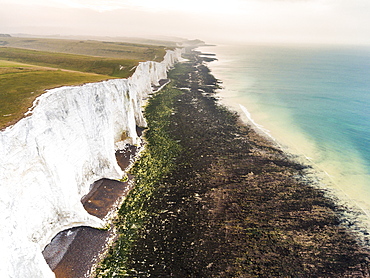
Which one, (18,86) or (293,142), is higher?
(18,86)

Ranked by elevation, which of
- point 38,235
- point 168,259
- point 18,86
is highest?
point 18,86

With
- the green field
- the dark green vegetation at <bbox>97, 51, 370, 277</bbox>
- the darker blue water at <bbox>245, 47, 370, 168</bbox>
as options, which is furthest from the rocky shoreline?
the darker blue water at <bbox>245, 47, 370, 168</bbox>

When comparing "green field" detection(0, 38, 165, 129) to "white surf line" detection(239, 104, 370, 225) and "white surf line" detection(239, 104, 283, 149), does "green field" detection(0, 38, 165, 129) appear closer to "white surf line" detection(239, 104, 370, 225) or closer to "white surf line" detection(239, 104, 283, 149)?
"white surf line" detection(239, 104, 283, 149)

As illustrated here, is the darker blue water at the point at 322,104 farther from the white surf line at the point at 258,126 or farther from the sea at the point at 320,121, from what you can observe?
the white surf line at the point at 258,126

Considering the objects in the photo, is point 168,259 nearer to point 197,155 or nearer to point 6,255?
point 6,255

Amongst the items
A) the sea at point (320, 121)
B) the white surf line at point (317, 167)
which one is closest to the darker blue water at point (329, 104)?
the sea at point (320, 121)

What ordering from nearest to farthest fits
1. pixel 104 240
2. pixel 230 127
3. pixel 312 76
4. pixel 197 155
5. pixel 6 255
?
pixel 6 255, pixel 104 240, pixel 197 155, pixel 230 127, pixel 312 76

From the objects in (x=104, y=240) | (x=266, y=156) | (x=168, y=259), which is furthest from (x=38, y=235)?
(x=266, y=156)
